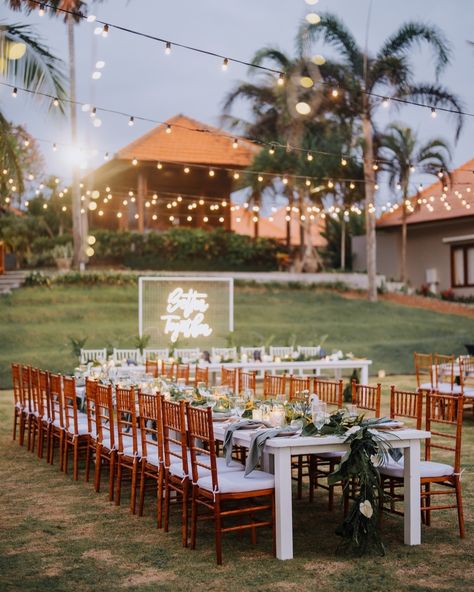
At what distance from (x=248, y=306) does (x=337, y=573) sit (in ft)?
68.5

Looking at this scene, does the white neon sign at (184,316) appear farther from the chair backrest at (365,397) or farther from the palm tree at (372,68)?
the palm tree at (372,68)

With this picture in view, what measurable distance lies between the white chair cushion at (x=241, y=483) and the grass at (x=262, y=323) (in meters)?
14.3

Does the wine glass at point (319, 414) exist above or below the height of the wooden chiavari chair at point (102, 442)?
above

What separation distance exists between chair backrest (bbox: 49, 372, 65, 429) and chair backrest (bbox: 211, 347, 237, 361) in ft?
17.9

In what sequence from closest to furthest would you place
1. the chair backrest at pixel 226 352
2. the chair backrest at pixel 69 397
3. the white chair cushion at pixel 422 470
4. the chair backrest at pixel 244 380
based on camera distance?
the white chair cushion at pixel 422 470, the chair backrest at pixel 69 397, the chair backrest at pixel 244 380, the chair backrest at pixel 226 352

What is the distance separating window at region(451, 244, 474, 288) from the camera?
1159 inches

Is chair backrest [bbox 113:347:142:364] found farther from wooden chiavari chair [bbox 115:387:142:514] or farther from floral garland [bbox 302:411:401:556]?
floral garland [bbox 302:411:401:556]

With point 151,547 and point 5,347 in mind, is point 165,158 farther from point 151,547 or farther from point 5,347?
point 151,547

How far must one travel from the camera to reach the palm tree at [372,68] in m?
22.9

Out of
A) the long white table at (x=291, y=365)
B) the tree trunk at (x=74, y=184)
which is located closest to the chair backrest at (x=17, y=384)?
the long white table at (x=291, y=365)

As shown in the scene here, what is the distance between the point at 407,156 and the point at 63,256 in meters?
11.7

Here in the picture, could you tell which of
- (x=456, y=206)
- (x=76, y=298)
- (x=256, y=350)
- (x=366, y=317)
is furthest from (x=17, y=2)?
(x=456, y=206)

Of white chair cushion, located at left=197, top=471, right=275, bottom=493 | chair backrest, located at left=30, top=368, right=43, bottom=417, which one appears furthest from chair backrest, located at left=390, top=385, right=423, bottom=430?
chair backrest, located at left=30, top=368, right=43, bottom=417

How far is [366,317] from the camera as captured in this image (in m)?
26.2
